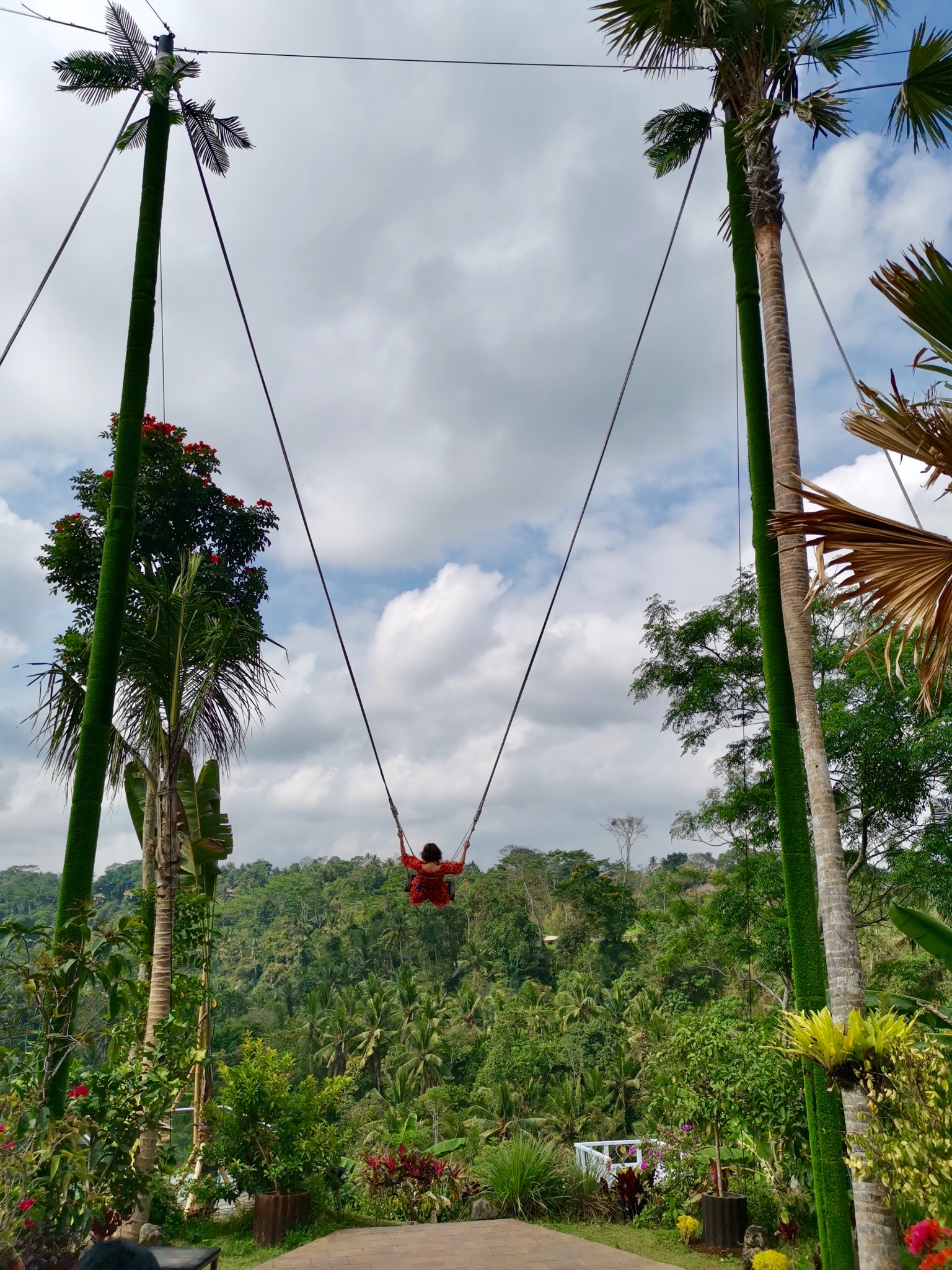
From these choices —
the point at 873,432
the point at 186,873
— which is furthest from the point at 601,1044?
the point at 873,432

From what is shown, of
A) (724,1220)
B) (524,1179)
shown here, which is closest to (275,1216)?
(524,1179)

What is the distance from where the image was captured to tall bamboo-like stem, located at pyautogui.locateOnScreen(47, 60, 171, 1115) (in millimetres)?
4770

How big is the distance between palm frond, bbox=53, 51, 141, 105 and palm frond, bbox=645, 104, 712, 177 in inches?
143

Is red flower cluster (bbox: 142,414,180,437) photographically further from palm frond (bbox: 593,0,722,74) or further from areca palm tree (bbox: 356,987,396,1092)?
areca palm tree (bbox: 356,987,396,1092)

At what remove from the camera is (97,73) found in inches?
226

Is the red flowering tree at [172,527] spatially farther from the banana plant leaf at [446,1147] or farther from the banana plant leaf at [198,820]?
the banana plant leaf at [446,1147]

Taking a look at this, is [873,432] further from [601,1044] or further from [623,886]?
[623,886]

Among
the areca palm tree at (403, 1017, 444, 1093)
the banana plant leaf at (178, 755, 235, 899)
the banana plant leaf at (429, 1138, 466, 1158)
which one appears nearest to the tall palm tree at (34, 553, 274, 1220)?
the banana plant leaf at (178, 755, 235, 899)

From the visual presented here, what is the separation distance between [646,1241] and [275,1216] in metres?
2.70

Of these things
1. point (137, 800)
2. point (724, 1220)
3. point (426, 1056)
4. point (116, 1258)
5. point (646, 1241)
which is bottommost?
point (426, 1056)

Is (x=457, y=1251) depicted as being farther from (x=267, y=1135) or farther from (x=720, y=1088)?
(x=720, y=1088)

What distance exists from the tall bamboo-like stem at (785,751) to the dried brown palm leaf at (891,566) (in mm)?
741

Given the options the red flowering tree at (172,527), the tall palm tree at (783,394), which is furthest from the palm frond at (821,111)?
the red flowering tree at (172,527)

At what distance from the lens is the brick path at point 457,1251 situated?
561 cm
